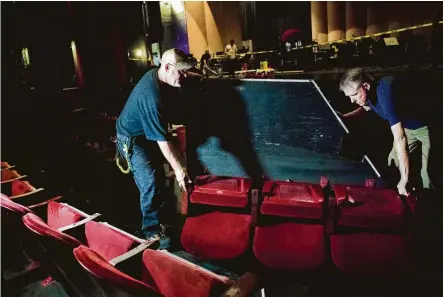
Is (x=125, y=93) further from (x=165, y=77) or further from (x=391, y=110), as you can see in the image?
(x=391, y=110)

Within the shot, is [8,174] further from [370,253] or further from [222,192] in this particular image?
[370,253]

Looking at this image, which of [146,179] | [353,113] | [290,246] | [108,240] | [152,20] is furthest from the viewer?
[152,20]

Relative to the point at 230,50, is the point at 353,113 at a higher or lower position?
lower

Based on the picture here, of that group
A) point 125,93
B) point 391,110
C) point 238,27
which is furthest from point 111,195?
point 238,27

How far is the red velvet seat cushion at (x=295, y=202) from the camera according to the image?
7.47 feet

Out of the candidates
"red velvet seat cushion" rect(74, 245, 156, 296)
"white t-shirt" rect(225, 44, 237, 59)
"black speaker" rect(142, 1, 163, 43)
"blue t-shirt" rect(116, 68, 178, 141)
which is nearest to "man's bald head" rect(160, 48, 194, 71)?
"blue t-shirt" rect(116, 68, 178, 141)

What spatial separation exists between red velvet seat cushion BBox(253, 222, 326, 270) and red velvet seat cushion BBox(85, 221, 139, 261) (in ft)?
3.04

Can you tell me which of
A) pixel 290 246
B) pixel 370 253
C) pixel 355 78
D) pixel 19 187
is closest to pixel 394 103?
pixel 355 78

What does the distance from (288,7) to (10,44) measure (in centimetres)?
1123

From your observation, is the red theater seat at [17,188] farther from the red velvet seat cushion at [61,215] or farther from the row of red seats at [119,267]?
the row of red seats at [119,267]

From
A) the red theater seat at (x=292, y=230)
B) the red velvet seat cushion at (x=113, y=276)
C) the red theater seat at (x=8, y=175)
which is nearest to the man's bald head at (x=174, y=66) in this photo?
the red theater seat at (x=292, y=230)

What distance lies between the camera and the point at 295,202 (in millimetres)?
2324

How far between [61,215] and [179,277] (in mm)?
1324

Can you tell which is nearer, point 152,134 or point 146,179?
point 152,134
